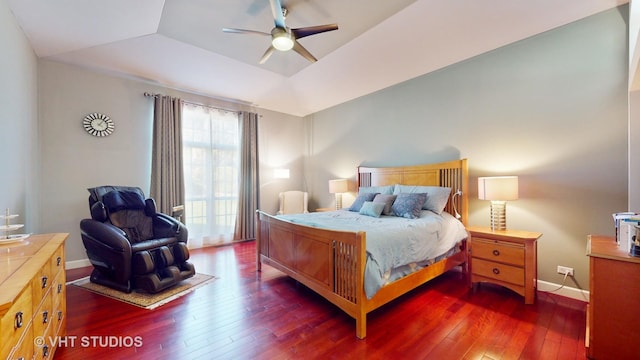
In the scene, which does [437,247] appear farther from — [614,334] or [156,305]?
[156,305]

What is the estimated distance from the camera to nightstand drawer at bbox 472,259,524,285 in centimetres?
243

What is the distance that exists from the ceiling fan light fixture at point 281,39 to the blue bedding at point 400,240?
1838 millimetres

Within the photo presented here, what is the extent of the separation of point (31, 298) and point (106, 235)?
1.54 meters

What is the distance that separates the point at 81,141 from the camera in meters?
3.46

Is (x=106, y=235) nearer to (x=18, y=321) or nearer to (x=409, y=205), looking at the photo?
(x=18, y=321)

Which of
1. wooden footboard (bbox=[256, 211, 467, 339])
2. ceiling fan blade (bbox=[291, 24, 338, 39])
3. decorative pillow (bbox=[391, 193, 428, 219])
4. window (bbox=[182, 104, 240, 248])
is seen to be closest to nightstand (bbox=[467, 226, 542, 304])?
wooden footboard (bbox=[256, 211, 467, 339])

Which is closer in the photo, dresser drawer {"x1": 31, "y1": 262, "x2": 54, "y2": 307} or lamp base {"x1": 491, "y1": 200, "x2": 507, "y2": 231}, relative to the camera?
dresser drawer {"x1": 31, "y1": 262, "x2": 54, "y2": 307}

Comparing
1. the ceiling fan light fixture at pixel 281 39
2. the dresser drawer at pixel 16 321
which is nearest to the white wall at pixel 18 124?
the dresser drawer at pixel 16 321

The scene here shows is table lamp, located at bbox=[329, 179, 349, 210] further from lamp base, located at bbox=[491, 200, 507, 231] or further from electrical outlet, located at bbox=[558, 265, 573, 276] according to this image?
electrical outlet, located at bbox=[558, 265, 573, 276]

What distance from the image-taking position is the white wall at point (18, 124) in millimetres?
2082

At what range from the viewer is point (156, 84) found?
4031 millimetres

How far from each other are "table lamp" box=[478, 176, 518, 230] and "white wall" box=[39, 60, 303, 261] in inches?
183

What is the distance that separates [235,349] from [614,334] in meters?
2.46

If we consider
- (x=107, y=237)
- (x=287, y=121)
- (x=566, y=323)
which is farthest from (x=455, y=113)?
(x=107, y=237)
